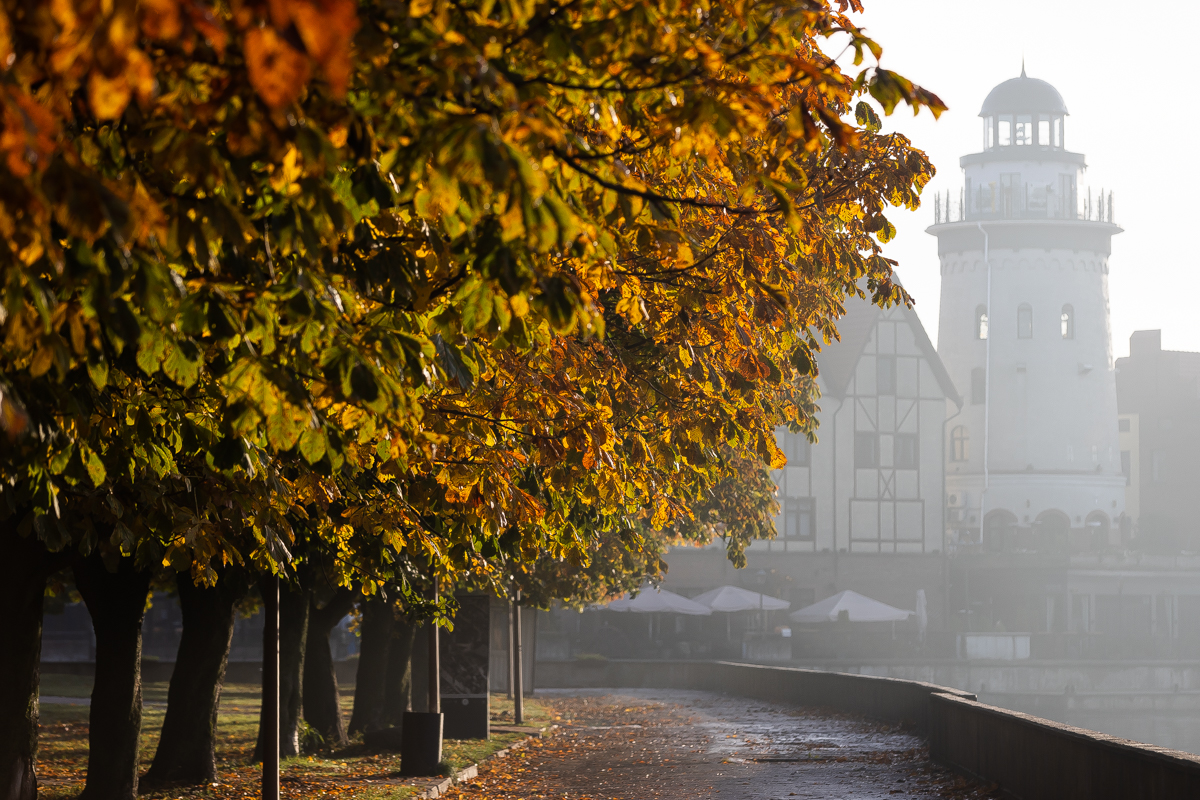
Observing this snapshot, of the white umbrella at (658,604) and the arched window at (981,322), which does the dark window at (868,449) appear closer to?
the white umbrella at (658,604)

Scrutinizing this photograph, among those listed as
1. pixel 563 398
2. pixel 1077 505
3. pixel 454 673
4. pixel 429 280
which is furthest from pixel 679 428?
pixel 1077 505

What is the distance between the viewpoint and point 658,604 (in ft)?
167

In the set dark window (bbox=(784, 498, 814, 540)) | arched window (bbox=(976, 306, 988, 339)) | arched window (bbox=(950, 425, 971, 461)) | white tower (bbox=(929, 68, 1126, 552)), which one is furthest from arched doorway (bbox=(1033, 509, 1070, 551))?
dark window (bbox=(784, 498, 814, 540))

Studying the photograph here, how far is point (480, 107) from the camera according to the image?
158 inches

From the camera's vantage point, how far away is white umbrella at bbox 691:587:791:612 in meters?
52.7

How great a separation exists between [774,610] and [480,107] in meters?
55.0

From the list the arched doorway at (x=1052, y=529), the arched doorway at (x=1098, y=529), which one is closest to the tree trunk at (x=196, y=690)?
the arched doorway at (x=1052, y=529)

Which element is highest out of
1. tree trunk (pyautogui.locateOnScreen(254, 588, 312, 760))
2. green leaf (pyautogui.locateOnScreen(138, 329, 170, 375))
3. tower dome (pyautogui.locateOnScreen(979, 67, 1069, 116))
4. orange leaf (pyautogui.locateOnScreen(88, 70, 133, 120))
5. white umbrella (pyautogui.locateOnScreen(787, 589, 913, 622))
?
tower dome (pyautogui.locateOnScreen(979, 67, 1069, 116))

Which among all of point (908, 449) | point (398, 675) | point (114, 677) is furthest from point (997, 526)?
point (114, 677)

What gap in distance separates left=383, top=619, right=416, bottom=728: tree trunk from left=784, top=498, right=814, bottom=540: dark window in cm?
3651

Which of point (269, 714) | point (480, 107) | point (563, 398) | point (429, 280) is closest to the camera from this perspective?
point (480, 107)

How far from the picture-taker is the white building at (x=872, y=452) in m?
60.3

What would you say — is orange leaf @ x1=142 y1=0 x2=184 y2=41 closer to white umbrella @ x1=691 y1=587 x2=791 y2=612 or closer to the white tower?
white umbrella @ x1=691 y1=587 x2=791 y2=612

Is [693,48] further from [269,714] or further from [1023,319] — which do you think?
[1023,319]
